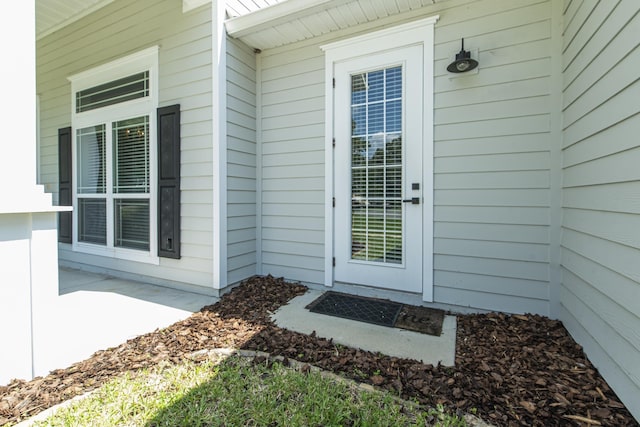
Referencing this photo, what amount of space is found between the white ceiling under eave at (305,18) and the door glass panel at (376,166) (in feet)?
1.75

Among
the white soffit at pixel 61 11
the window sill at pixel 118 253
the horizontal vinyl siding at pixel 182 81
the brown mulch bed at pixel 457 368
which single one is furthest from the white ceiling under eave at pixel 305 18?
the brown mulch bed at pixel 457 368

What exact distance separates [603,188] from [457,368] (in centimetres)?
140

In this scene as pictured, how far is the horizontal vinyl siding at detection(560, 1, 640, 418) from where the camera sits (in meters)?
1.51

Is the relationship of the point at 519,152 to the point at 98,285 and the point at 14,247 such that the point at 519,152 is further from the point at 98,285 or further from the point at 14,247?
the point at 98,285

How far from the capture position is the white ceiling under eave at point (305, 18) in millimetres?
2883

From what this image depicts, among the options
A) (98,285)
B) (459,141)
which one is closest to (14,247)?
(98,285)

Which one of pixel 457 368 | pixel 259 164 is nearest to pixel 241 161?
pixel 259 164

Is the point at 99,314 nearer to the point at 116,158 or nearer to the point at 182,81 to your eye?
the point at 116,158

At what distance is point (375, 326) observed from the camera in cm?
258

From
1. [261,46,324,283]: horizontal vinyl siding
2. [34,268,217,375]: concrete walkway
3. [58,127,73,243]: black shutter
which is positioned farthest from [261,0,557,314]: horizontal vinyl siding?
[58,127,73,243]: black shutter

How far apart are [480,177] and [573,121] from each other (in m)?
0.73

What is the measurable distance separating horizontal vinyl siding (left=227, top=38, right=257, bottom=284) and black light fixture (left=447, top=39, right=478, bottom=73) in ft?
7.37

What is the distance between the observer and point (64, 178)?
4.68 metres

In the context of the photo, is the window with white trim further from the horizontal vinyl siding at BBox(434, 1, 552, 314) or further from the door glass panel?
the horizontal vinyl siding at BBox(434, 1, 552, 314)
